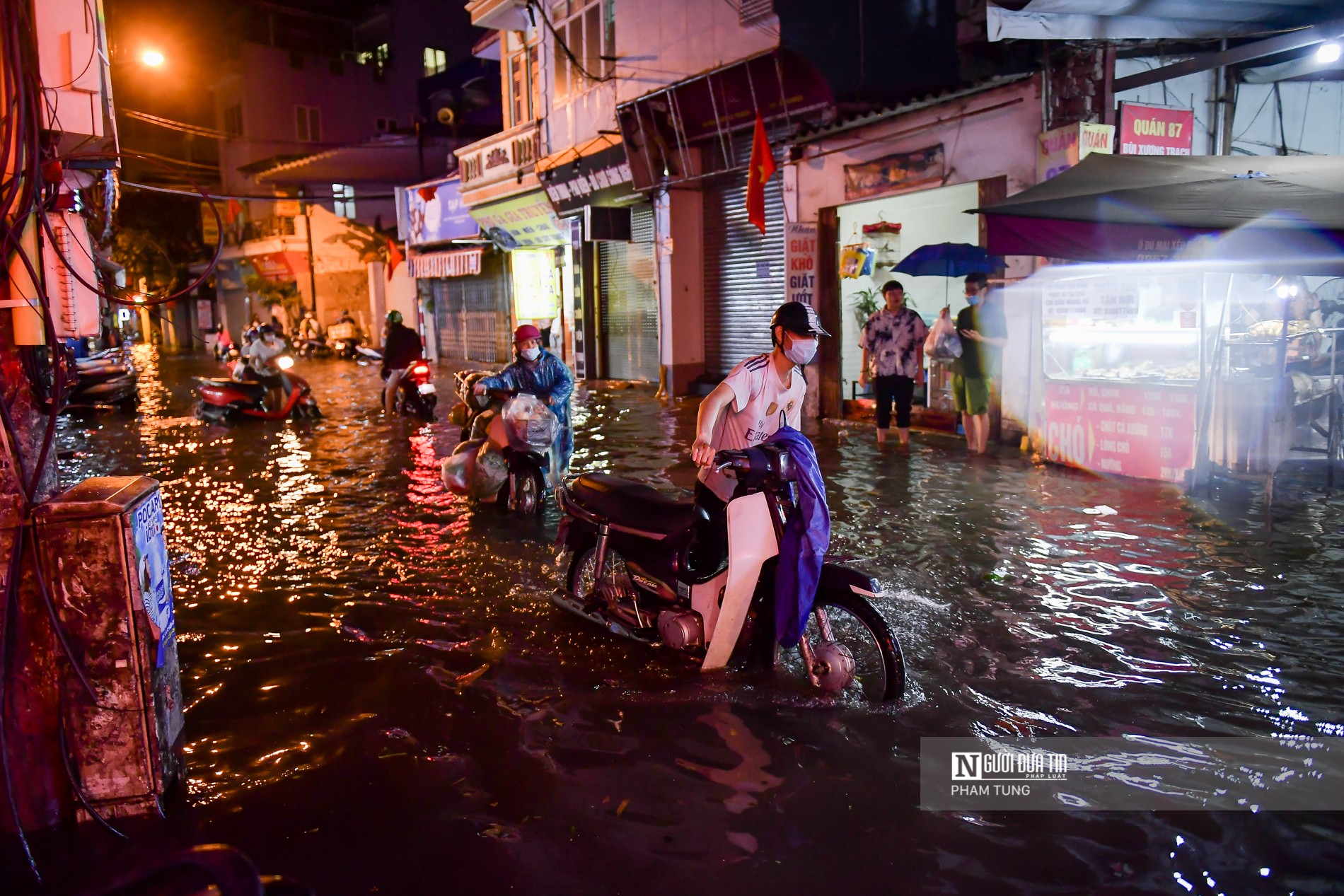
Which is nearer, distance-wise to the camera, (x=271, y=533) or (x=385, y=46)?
(x=271, y=533)

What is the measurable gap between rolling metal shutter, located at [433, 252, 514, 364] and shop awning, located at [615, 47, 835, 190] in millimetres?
9720

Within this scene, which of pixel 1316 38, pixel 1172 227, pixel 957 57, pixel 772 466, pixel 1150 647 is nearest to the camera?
pixel 772 466

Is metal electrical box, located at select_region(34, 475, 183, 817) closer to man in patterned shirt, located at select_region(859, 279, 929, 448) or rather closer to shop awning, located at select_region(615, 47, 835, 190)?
man in patterned shirt, located at select_region(859, 279, 929, 448)

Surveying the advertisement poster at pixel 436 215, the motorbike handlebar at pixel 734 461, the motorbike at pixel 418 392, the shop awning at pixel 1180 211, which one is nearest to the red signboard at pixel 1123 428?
the shop awning at pixel 1180 211

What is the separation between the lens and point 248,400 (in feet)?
48.2

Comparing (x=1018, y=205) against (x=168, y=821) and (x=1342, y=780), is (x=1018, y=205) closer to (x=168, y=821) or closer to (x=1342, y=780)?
(x=1342, y=780)

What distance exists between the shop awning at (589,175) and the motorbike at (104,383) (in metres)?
9.75

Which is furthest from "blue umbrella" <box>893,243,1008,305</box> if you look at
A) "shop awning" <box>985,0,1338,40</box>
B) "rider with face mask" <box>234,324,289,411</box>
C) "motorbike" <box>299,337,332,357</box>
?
"motorbike" <box>299,337,332,357</box>

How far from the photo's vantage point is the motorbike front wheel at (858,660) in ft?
13.6

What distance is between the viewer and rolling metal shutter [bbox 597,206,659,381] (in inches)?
791

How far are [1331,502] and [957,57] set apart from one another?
6.86m

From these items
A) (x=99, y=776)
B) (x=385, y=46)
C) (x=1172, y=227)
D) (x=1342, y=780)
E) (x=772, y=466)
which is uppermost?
(x=385, y=46)

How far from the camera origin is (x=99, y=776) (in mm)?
3352

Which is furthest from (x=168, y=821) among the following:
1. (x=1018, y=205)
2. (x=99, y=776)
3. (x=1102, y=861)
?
(x=1018, y=205)
